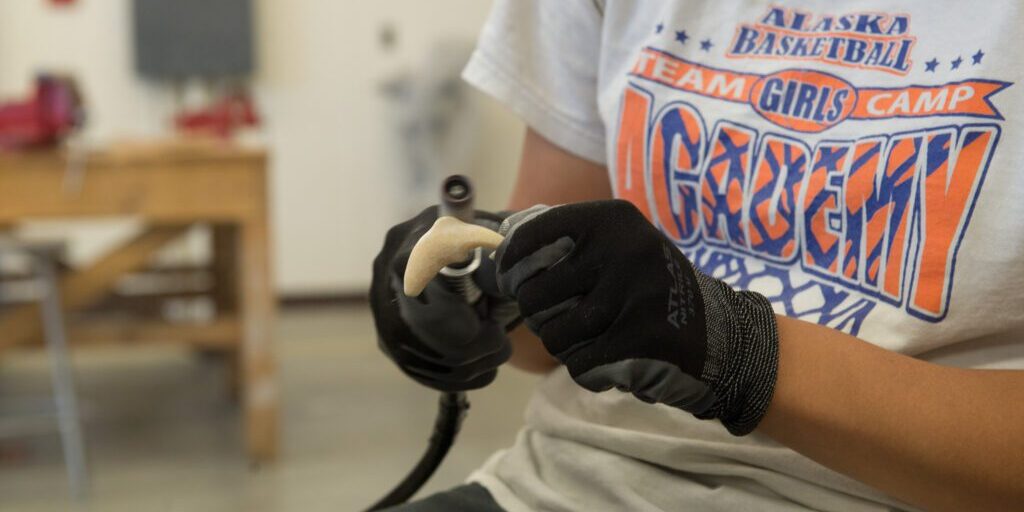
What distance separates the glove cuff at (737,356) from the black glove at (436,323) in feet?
0.53

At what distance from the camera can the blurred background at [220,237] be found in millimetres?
2281

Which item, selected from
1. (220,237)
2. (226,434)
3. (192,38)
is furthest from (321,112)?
(226,434)

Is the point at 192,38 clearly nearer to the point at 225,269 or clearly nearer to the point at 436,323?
the point at 225,269

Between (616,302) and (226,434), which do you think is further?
(226,434)

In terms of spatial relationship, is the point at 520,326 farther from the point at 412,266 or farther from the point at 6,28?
the point at 6,28

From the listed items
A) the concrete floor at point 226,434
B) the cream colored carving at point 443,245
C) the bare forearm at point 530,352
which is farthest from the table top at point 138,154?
the cream colored carving at point 443,245

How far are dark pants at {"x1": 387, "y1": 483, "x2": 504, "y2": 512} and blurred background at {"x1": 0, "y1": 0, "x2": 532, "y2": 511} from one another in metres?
1.49

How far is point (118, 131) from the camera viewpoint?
4059 millimetres

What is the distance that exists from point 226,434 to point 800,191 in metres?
2.34

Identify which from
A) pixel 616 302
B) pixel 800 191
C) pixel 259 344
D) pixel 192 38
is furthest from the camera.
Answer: pixel 192 38

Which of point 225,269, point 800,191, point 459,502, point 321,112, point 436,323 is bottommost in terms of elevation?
point 225,269

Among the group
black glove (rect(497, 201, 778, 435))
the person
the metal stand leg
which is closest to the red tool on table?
the metal stand leg

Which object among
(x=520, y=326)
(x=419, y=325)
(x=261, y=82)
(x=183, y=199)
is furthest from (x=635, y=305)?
(x=261, y=82)

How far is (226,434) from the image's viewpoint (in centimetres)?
273
